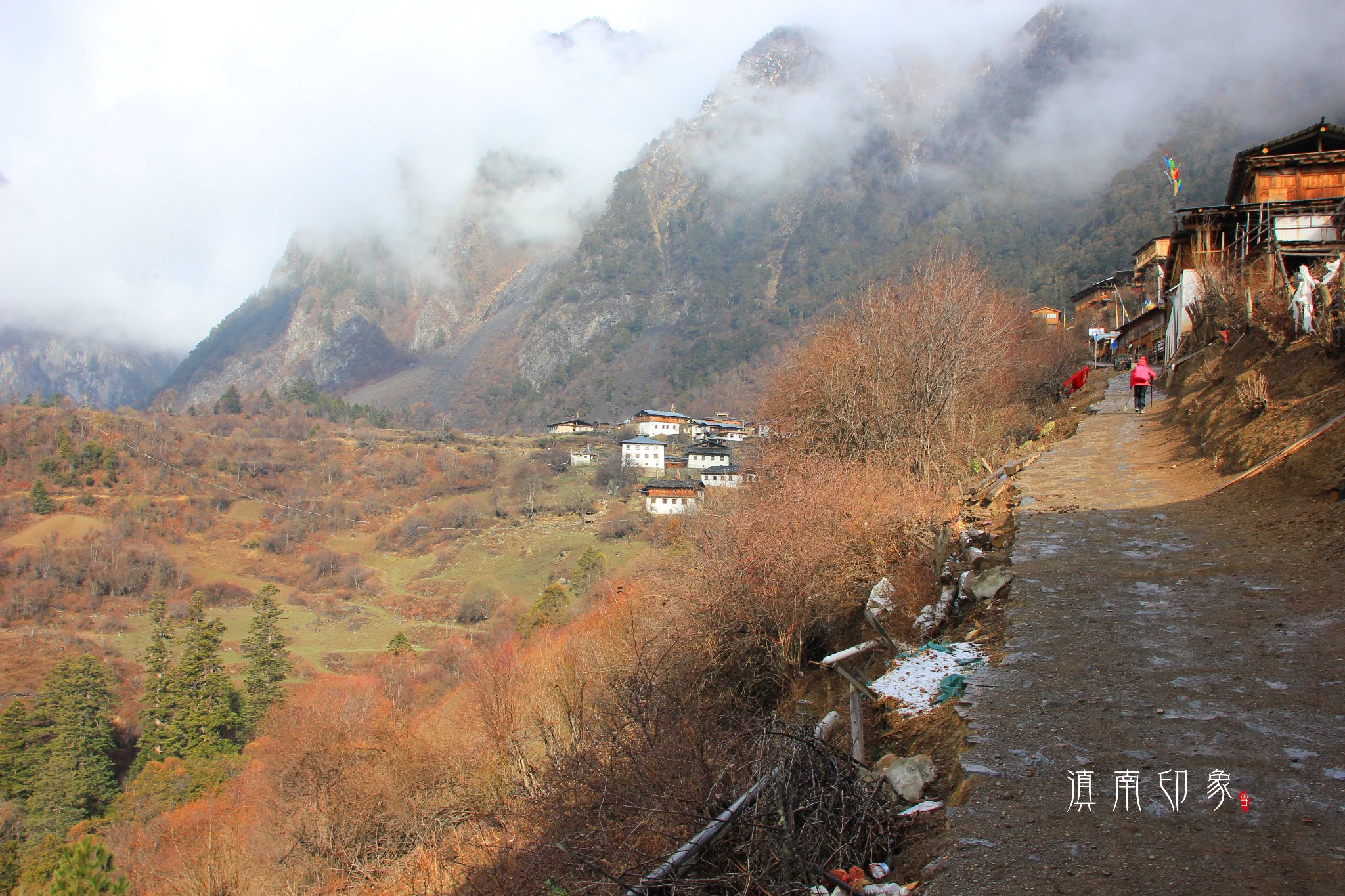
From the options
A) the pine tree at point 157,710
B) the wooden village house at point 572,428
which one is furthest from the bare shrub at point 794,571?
the wooden village house at point 572,428

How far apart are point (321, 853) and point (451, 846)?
11.4 meters

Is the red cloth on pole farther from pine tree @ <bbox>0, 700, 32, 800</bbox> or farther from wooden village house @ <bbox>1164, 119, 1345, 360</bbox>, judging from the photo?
pine tree @ <bbox>0, 700, 32, 800</bbox>

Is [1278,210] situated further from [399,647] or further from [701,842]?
[399,647]

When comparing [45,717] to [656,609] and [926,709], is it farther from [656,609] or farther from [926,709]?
[926,709]

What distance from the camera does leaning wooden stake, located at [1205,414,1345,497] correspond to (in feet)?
29.1

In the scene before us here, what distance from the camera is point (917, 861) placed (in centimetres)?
414

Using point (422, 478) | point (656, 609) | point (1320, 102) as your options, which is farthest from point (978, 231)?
point (656, 609)

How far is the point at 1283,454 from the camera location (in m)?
9.38

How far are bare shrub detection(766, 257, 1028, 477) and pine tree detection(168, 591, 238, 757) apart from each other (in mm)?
41639

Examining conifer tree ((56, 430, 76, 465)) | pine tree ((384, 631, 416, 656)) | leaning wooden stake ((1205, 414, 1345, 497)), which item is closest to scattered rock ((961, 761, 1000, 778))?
leaning wooden stake ((1205, 414, 1345, 497))

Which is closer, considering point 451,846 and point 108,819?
point 451,846

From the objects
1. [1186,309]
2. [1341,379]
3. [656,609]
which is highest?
[1186,309]

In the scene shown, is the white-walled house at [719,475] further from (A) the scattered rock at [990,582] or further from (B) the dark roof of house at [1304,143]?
(A) the scattered rock at [990,582]

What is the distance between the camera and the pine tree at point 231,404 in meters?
150
